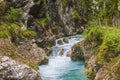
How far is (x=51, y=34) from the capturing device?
49.2 metres

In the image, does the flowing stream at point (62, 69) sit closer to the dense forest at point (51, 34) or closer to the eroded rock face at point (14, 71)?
the dense forest at point (51, 34)

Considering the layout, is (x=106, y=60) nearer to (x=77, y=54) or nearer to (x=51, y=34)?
(x=77, y=54)

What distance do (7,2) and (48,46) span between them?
977 centimetres

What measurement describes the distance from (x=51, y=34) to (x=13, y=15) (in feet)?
46.9

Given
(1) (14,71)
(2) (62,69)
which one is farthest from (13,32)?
(1) (14,71)

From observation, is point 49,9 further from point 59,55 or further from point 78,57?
point 78,57

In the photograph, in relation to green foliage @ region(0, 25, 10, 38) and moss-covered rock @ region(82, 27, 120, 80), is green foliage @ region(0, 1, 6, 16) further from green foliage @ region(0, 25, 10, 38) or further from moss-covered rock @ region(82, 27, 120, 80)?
moss-covered rock @ region(82, 27, 120, 80)

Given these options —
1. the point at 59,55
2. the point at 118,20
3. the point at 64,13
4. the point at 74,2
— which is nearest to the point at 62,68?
the point at 59,55

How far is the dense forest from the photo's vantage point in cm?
2253

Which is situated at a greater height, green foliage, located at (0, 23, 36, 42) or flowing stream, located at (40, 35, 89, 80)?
green foliage, located at (0, 23, 36, 42)

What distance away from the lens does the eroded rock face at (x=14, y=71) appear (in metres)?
20.9

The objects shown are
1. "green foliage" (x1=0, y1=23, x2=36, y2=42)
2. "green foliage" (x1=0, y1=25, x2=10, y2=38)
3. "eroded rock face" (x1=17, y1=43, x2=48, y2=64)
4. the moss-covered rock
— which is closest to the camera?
the moss-covered rock

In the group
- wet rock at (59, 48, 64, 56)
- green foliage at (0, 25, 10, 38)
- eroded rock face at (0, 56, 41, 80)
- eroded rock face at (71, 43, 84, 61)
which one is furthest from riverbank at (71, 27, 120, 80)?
wet rock at (59, 48, 64, 56)

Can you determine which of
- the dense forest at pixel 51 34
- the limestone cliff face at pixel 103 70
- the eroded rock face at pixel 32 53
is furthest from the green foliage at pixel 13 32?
the limestone cliff face at pixel 103 70
